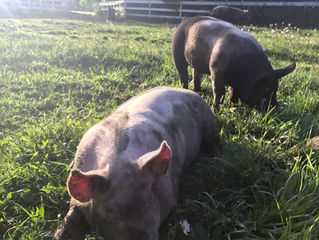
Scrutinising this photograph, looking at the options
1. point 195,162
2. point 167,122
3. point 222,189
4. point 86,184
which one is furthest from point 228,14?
point 86,184

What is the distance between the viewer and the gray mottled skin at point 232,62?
4.08m

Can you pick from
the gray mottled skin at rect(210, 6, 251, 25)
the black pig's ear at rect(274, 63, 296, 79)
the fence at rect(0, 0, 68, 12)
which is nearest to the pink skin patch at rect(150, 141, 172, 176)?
the black pig's ear at rect(274, 63, 296, 79)

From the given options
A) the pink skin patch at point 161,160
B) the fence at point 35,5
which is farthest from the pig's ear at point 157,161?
the fence at point 35,5

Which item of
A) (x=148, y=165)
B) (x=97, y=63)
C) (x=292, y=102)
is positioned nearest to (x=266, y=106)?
(x=292, y=102)

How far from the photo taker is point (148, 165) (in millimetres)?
1869

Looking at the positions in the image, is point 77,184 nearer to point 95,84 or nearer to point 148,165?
point 148,165

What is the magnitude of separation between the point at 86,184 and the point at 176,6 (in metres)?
20.6

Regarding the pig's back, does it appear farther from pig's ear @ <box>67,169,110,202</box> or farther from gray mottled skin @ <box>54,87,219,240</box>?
pig's ear @ <box>67,169,110,202</box>

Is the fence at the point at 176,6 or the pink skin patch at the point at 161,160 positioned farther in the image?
the fence at the point at 176,6

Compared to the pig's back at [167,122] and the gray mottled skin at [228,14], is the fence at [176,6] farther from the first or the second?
the pig's back at [167,122]

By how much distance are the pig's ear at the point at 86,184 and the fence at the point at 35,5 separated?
31000mm

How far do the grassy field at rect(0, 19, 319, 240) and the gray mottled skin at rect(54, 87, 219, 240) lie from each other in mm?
323

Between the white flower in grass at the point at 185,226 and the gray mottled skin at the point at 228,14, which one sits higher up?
the gray mottled skin at the point at 228,14

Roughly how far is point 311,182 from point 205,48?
10.1ft
